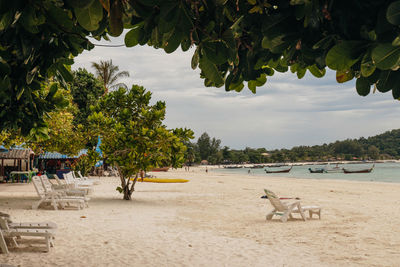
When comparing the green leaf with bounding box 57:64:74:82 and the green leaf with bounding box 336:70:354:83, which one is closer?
the green leaf with bounding box 336:70:354:83

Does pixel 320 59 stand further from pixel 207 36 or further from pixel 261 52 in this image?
pixel 207 36

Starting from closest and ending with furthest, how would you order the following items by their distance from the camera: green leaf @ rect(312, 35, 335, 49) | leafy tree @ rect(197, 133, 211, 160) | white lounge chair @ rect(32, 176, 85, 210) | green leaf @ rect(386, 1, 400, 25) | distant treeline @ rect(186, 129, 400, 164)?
green leaf @ rect(386, 1, 400, 25), green leaf @ rect(312, 35, 335, 49), white lounge chair @ rect(32, 176, 85, 210), distant treeline @ rect(186, 129, 400, 164), leafy tree @ rect(197, 133, 211, 160)

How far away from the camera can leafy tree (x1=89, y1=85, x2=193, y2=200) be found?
39.0ft

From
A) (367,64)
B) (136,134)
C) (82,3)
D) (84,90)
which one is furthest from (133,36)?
(84,90)

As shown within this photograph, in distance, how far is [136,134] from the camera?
11.9 metres

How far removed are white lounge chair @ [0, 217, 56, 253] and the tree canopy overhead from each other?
436 centimetres

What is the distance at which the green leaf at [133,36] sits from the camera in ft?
6.61

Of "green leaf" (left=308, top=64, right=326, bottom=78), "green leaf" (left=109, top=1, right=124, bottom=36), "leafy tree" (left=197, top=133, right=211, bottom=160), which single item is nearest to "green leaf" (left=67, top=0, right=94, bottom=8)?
"green leaf" (left=109, top=1, right=124, bottom=36)

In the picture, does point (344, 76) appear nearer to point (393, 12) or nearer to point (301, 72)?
point (301, 72)

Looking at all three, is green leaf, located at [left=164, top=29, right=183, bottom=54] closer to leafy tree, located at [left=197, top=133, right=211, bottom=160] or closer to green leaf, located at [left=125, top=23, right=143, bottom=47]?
green leaf, located at [left=125, top=23, right=143, bottom=47]

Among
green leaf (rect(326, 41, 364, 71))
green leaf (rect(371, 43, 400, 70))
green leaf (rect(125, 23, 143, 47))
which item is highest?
green leaf (rect(125, 23, 143, 47))

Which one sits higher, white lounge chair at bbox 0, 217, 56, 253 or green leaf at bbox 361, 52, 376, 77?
green leaf at bbox 361, 52, 376, 77

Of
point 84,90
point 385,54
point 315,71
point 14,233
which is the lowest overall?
point 14,233

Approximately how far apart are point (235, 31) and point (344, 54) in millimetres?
707
